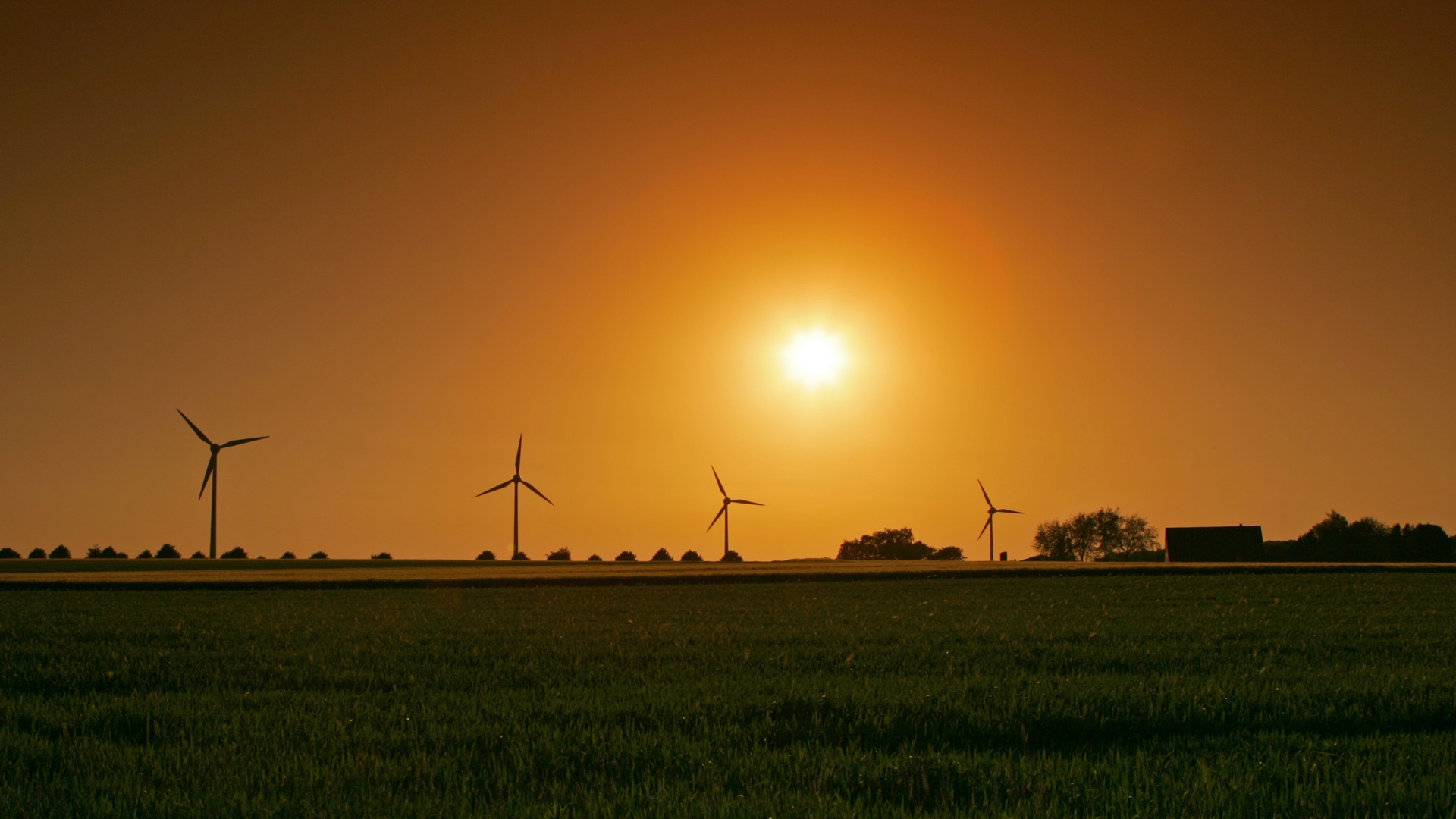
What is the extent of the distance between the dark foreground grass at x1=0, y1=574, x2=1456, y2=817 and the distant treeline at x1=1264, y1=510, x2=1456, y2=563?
14913 cm

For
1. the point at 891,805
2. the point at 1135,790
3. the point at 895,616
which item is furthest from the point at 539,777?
the point at 895,616

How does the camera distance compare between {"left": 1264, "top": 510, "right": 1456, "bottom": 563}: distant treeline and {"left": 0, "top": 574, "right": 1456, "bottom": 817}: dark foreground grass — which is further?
{"left": 1264, "top": 510, "right": 1456, "bottom": 563}: distant treeline

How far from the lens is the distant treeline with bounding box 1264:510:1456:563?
490ft

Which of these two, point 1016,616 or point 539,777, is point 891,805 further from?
point 1016,616

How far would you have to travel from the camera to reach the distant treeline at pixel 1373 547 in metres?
149

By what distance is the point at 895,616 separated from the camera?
2697 cm

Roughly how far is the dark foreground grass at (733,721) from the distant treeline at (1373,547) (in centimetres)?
14913

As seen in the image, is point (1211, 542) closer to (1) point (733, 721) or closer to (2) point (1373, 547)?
(2) point (1373, 547)

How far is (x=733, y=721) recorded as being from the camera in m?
10.6

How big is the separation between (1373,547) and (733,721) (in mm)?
176932

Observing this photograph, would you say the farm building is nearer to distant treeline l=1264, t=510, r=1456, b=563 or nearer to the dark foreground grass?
distant treeline l=1264, t=510, r=1456, b=563

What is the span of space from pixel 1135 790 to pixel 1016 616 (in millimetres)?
20443

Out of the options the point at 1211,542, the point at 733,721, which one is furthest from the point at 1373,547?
the point at 733,721

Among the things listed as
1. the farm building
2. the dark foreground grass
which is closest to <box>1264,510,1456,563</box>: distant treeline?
the farm building
